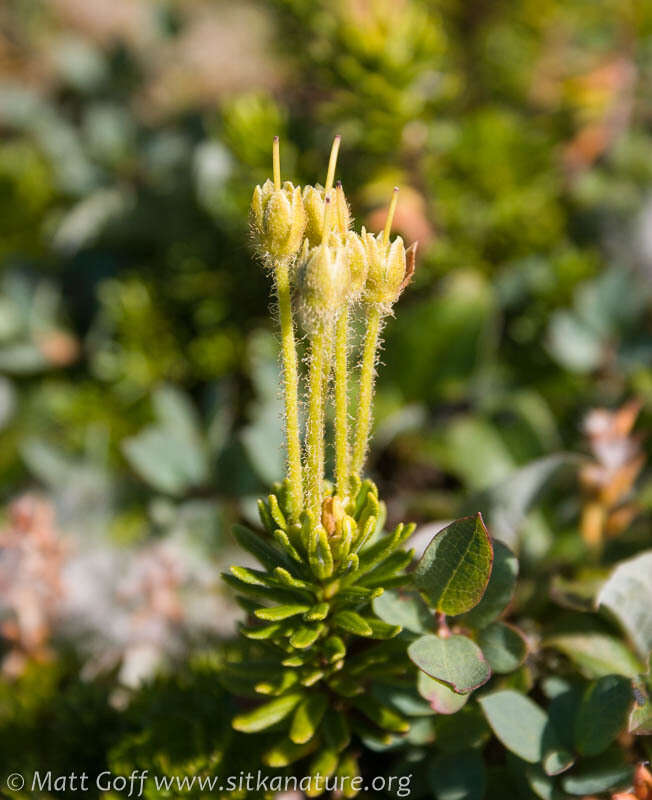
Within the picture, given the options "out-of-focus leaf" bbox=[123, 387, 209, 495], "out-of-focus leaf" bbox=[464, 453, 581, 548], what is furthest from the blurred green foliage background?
"out-of-focus leaf" bbox=[464, 453, 581, 548]

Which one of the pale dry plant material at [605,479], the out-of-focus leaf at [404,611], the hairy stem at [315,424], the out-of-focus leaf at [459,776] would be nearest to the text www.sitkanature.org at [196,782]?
the out-of-focus leaf at [459,776]

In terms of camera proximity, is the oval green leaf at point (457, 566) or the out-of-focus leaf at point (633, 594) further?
the out-of-focus leaf at point (633, 594)

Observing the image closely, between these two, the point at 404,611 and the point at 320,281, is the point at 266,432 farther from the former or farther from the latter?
the point at 320,281

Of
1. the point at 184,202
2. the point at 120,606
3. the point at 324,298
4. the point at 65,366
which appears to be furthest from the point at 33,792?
the point at 184,202

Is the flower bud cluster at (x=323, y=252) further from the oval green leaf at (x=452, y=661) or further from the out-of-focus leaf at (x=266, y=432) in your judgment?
the out-of-focus leaf at (x=266, y=432)

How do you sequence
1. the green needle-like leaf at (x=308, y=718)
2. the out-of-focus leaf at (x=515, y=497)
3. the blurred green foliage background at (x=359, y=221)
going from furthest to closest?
the blurred green foliage background at (x=359, y=221) < the out-of-focus leaf at (x=515, y=497) < the green needle-like leaf at (x=308, y=718)

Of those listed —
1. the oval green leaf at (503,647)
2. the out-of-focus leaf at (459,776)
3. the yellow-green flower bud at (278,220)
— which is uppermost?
the yellow-green flower bud at (278,220)

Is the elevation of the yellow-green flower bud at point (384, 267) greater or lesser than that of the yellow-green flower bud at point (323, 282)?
greater
